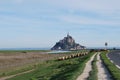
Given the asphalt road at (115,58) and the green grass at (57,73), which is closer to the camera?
the green grass at (57,73)

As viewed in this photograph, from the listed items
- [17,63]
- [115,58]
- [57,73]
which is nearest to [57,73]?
[57,73]

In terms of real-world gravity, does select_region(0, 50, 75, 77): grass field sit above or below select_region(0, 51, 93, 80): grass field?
above

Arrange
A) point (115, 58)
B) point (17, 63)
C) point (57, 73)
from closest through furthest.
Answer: point (57, 73), point (115, 58), point (17, 63)

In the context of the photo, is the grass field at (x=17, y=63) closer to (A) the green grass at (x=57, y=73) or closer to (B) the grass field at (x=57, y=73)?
(B) the grass field at (x=57, y=73)

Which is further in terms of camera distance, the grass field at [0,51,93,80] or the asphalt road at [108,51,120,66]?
the asphalt road at [108,51,120,66]

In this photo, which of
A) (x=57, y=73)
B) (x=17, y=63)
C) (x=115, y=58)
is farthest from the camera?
(x=17, y=63)

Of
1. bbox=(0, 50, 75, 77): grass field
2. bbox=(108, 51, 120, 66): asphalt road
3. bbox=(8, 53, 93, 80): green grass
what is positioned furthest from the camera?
bbox=(0, 50, 75, 77): grass field

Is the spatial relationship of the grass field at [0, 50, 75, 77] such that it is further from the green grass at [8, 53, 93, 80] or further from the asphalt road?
the asphalt road

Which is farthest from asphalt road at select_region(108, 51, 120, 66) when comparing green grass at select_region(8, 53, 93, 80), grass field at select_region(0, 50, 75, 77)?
grass field at select_region(0, 50, 75, 77)

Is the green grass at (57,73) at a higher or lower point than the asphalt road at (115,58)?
lower

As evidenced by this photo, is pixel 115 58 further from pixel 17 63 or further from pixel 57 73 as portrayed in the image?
pixel 17 63

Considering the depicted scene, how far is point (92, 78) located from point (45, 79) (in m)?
8.82

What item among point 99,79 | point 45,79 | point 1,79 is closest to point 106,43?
point 1,79

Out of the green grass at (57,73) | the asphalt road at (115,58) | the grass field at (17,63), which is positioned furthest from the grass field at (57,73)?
the grass field at (17,63)
